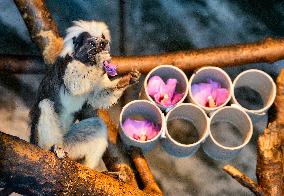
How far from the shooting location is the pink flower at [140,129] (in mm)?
4180

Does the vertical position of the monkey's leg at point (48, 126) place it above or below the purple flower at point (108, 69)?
below

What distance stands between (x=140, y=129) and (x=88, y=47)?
4.79 ft

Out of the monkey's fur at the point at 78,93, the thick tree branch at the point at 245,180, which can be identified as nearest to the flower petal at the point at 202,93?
the thick tree branch at the point at 245,180

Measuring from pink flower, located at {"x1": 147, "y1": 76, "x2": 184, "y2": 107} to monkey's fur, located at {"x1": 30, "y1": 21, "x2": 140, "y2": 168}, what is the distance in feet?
2.80

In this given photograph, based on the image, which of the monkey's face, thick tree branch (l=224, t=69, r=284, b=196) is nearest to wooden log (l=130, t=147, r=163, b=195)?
thick tree branch (l=224, t=69, r=284, b=196)

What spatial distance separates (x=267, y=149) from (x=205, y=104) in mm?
982

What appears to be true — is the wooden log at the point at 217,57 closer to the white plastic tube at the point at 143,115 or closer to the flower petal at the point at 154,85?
the flower petal at the point at 154,85

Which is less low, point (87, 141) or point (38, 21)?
point (38, 21)

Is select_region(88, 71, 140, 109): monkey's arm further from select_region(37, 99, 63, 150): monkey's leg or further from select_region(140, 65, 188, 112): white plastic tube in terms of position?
select_region(140, 65, 188, 112): white plastic tube

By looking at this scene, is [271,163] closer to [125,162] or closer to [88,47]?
[125,162]

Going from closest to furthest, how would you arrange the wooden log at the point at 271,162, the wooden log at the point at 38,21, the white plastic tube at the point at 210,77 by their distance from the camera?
the wooden log at the point at 271,162 < the wooden log at the point at 38,21 < the white plastic tube at the point at 210,77

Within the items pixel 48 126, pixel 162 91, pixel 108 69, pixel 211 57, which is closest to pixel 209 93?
pixel 211 57

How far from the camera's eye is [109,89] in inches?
136

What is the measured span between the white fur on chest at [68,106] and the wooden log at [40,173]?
2.19ft
